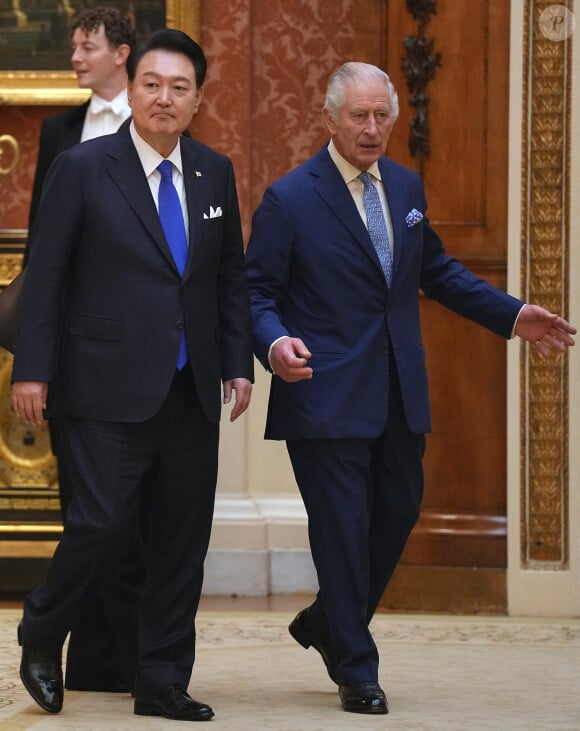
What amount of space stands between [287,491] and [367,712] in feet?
7.36

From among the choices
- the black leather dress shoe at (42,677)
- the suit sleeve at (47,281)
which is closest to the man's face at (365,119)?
the suit sleeve at (47,281)

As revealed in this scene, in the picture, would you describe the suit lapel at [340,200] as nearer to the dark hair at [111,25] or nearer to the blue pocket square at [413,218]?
the blue pocket square at [413,218]

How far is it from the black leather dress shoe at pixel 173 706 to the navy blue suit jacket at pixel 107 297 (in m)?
0.62

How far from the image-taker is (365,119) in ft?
12.8

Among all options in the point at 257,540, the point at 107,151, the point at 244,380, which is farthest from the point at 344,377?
the point at 257,540

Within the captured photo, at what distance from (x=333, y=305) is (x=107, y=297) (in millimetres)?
588

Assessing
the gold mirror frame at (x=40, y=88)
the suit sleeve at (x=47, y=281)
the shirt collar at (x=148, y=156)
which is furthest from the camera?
the gold mirror frame at (x=40, y=88)

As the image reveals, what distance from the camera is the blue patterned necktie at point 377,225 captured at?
3943mm

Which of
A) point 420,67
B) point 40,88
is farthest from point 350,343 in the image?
point 40,88

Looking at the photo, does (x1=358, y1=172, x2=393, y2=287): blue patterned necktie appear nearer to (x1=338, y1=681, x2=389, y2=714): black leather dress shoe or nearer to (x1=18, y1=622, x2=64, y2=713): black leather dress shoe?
(x1=338, y1=681, x2=389, y2=714): black leather dress shoe

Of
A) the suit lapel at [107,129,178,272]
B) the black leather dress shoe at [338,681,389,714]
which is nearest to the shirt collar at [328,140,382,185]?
the suit lapel at [107,129,178,272]

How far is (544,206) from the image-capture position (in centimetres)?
539

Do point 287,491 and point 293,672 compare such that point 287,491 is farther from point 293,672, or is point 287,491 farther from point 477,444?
point 293,672

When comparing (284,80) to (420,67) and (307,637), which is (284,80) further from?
(307,637)
